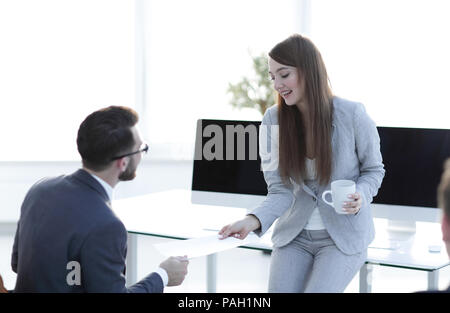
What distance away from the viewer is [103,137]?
1994mm

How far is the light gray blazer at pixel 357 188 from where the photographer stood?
8.23 feet

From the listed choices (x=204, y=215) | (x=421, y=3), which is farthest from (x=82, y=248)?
(x=421, y=3)

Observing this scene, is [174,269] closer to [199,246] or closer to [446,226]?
[199,246]

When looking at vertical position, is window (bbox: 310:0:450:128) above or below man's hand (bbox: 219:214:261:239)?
above

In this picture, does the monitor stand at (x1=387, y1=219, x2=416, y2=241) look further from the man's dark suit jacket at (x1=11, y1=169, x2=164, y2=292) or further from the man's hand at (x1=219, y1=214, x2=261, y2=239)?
the man's dark suit jacket at (x1=11, y1=169, x2=164, y2=292)

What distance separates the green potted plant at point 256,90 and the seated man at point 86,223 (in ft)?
11.0

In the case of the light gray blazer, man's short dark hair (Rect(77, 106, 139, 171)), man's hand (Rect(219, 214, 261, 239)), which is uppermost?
man's short dark hair (Rect(77, 106, 139, 171))

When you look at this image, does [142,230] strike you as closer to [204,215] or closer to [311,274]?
[204,215]

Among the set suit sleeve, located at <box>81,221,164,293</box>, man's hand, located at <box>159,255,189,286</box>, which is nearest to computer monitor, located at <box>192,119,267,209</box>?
man's hand, located at <box>159,255,189,286</box>

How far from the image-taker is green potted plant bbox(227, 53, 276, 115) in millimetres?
5395

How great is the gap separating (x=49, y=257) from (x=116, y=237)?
0.62 ft

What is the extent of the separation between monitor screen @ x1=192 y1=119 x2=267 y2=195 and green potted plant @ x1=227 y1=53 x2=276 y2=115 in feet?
Result: 7.09

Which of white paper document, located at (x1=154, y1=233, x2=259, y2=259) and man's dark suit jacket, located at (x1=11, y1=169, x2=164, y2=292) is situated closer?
man's dark suit jacket, located at (x1=11, y1=169, x2=164, y2=292)

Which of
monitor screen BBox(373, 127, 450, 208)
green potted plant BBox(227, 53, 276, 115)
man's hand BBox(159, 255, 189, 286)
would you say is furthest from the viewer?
green potted plant BBox(227, 53, 276, 115)
